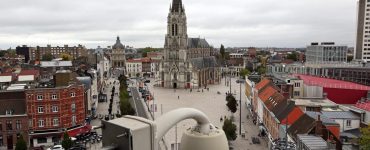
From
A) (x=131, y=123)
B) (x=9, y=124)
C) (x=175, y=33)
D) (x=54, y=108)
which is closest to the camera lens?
(x=131, y=123)

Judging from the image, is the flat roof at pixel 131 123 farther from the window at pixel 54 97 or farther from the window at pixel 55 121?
the window at pixel 55 121

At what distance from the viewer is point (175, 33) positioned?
100500 mm

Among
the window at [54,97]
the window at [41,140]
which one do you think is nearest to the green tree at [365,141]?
the window at [54,97]

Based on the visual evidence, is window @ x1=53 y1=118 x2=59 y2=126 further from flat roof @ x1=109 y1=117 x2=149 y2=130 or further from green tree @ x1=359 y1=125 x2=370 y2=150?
flat roof @ x1=109 y1=117 x2=149 y2=130

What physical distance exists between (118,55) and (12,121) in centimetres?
11089

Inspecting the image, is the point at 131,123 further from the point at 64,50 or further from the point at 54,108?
the point at 64,50

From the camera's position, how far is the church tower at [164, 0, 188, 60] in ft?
325

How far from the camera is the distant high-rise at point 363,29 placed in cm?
11338

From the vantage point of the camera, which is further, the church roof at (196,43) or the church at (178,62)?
the church roof at (196,43)

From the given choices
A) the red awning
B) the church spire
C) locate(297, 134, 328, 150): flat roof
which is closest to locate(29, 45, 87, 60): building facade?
the church spire

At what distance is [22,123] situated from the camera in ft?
132

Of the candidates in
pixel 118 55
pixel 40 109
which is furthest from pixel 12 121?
pixel 118 55

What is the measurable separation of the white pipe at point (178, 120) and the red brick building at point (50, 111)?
4010 centimetres

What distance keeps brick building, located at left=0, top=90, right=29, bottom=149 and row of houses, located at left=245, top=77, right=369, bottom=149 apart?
1138 inches
